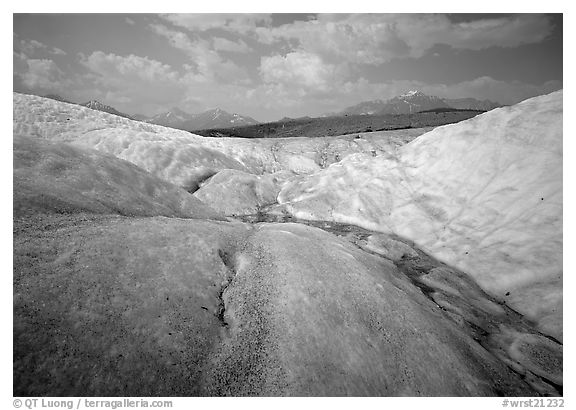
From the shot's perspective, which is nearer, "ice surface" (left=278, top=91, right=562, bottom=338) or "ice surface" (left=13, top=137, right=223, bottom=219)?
"ice surface" (left=13, top=137, right=223, bottom=219)

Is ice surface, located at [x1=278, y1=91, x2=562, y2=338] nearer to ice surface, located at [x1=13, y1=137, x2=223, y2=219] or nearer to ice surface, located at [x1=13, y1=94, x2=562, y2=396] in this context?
ice surface, located at [x1=13, y1=94, x2=562, y2=396]

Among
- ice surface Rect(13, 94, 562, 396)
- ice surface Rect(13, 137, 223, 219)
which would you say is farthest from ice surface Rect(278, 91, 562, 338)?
ice surface Rect(13, 137, 223, 219)

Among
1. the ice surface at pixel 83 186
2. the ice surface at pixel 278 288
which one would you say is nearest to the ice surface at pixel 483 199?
the ice surface at pixel 278 288

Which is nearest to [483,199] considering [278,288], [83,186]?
[278,288]

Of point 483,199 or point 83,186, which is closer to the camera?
point 83,186

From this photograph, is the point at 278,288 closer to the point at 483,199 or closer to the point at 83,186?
the point at 83,186

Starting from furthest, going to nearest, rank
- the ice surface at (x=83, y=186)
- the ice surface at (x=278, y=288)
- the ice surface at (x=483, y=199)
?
the ice surface at (x=483, y=199)
the ice surface at (x=83, y=186)
the ice surface at (x=278, y=288)

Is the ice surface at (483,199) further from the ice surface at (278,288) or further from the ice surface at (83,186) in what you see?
the ice surface at (83,186)

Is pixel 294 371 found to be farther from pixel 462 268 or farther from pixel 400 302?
pixel 462 268

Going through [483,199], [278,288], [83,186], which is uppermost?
[83,186]

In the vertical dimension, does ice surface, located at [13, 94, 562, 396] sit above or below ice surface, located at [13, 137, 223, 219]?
below

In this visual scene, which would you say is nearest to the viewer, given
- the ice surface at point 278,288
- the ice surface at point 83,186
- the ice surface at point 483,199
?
the ice surface at point 278,288
